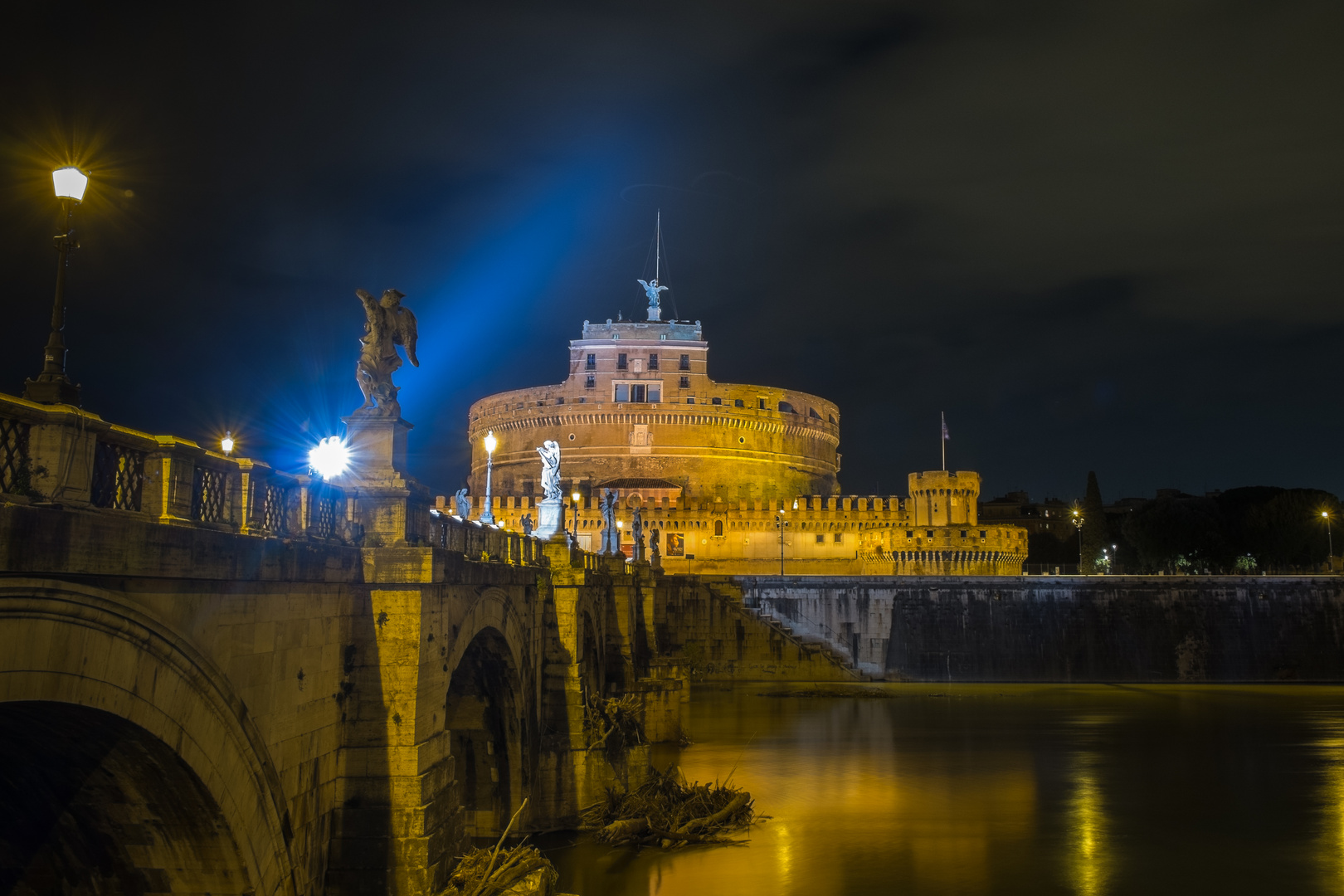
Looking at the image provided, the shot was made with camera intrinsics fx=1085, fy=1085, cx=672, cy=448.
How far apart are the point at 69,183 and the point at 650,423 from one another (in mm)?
69534

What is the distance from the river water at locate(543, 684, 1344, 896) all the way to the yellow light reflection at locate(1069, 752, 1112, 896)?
6 centimetres

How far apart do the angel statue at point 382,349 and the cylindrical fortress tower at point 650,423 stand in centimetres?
6084

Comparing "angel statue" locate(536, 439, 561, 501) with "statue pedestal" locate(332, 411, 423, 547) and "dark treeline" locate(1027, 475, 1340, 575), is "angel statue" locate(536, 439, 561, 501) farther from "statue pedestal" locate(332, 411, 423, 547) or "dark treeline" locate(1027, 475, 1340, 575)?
"dark treeline" locate(1027, 475, 1340, 575)

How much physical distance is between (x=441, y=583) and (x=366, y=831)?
2.61 m

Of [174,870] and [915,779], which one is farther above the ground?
[174,870]

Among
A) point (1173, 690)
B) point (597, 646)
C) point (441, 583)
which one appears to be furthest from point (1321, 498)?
point (441, 583)

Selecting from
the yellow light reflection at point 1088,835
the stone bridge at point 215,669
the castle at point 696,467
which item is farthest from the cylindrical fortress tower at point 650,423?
the stone bridge at point 215,669

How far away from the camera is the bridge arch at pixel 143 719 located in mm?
6066

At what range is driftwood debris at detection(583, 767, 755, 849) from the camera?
66.7ft

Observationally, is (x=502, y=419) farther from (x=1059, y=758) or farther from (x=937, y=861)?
(x=937, y=861)

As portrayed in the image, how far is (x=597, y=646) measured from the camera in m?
26.6

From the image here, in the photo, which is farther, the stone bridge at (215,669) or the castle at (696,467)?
the castle at (696,467)

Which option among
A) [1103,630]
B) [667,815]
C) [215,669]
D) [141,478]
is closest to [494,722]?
[667,815]

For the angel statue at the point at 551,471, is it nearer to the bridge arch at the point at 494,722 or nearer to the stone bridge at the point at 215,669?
the bridge arch at the point at 494,722
